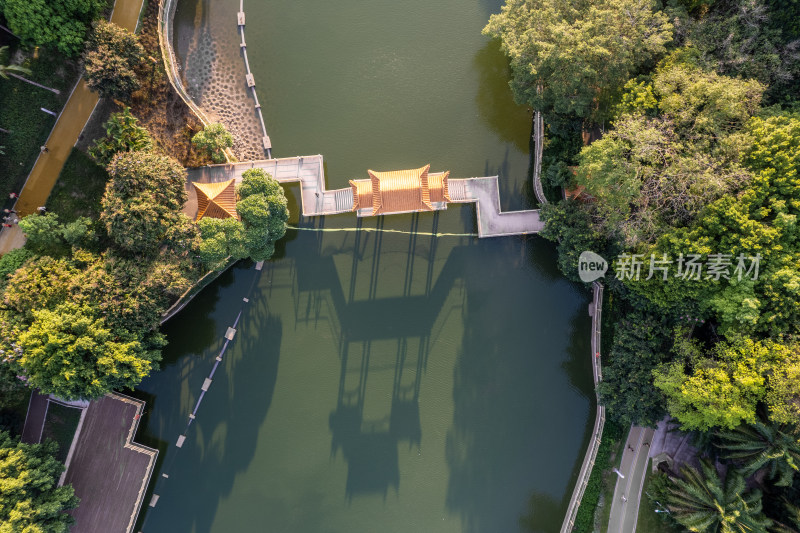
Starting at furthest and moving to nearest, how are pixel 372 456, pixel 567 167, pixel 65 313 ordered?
pixel 372 456
pixel 567 167
pixel 65 313

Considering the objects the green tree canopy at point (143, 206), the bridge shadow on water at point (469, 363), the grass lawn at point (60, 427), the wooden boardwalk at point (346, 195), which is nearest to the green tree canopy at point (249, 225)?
the green tree canopy at point (143, 206)

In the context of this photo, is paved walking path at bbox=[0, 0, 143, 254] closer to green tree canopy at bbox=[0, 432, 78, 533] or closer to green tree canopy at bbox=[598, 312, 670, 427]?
green tree canopy at bbox=[0, 432, 78, 533]

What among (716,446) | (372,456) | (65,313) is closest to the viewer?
(65,313)

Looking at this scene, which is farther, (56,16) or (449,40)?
(449,40)

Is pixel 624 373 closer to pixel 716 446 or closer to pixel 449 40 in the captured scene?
pixel 716 446

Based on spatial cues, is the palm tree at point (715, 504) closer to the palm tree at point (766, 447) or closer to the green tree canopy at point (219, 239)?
the palm tree at point (766, 447)

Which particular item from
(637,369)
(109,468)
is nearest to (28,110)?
(109,468)

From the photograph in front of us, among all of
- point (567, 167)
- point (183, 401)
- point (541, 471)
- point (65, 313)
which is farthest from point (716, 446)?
point (65, 313)
